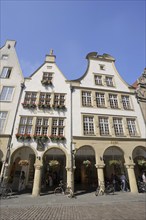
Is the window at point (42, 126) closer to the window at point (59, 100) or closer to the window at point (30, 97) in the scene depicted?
the window at point (59, 100)

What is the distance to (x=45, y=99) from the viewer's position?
1627 cm

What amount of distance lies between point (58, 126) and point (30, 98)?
507cm

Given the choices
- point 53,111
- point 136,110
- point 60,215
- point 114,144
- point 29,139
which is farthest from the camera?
point 136,110

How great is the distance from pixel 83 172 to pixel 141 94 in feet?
45.7

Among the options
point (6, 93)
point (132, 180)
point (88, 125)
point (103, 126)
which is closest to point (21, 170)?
point (6, 93)

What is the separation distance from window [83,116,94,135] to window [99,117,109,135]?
1083mm

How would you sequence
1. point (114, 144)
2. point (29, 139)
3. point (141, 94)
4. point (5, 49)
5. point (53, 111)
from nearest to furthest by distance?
point (29, 139) < point (114, 144) < point (53, 111) < point (141, 94) < point (5, 49)

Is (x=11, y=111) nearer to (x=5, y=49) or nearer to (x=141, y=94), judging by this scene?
(x=5, y=49)

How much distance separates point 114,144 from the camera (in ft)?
47.3

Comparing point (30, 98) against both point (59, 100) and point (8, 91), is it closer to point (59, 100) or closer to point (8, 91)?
point (8, 91)

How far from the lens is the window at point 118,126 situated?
15606mm

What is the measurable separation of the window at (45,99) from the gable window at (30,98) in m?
0.79

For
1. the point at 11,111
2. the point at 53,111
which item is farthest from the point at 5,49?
the point at 53,111

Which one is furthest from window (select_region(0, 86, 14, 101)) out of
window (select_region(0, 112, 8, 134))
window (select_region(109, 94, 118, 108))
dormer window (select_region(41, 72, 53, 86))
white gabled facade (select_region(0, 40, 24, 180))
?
window (select_region(109, 94, 118, 108))
